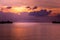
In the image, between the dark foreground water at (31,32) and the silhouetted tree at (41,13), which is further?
the silhouetted tree at (41,13)

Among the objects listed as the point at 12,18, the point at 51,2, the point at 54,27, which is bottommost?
the point at 54,27

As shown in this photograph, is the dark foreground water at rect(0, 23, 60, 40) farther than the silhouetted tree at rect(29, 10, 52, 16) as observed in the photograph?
No

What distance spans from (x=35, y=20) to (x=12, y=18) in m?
0.44

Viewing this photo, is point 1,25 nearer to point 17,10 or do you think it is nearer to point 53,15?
point 17,10

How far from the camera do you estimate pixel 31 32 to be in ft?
10.9

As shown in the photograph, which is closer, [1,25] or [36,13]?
[36,13]

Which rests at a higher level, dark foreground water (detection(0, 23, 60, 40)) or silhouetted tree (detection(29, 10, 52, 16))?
silhouetted tree (detection(29, 10, 52, 16))

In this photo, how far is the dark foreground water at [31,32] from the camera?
9.44 feet

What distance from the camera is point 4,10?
3.39m

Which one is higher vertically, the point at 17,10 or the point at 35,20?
the point at 17,10

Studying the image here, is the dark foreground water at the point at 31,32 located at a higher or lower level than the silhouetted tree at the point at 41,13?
lower

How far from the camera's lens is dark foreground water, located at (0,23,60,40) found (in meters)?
2.88

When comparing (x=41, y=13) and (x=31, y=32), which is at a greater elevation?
(x=41, y=13)

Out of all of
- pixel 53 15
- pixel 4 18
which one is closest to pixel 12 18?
pixel 4 18
